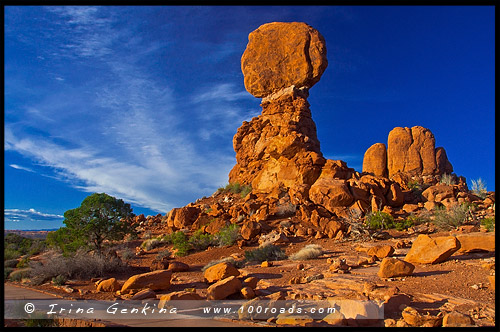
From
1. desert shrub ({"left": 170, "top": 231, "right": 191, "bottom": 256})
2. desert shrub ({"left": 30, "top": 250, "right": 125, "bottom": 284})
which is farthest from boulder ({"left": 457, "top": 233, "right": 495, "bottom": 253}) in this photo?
desert shrub ({"left": 170, "top": 231, "right": 191, "bottom": 256})

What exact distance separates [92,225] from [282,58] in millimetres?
20037

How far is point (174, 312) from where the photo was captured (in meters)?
5.99

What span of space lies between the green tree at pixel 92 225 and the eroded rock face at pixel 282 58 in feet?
54.6

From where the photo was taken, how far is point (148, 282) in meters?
8.59

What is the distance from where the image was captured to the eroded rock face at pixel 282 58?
87.6 feet

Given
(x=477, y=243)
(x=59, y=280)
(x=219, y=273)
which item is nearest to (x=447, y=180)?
(x=477, y=243)

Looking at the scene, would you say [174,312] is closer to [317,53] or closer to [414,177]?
[317,53]

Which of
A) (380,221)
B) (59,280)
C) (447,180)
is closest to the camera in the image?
(59,280)

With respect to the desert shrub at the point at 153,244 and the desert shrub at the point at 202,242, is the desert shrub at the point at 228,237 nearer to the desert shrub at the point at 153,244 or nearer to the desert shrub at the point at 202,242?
the desert shrub at the point at 202,242

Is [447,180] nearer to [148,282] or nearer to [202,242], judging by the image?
[202,242]

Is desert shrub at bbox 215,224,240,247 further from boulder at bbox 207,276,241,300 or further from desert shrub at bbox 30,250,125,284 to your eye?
boulder at bbox 207,276,241,300

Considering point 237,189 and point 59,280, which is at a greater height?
point 237,189

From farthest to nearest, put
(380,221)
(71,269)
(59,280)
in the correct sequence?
(380,221) → (71,269) → (59,280)

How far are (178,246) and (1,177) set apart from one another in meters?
14.0
